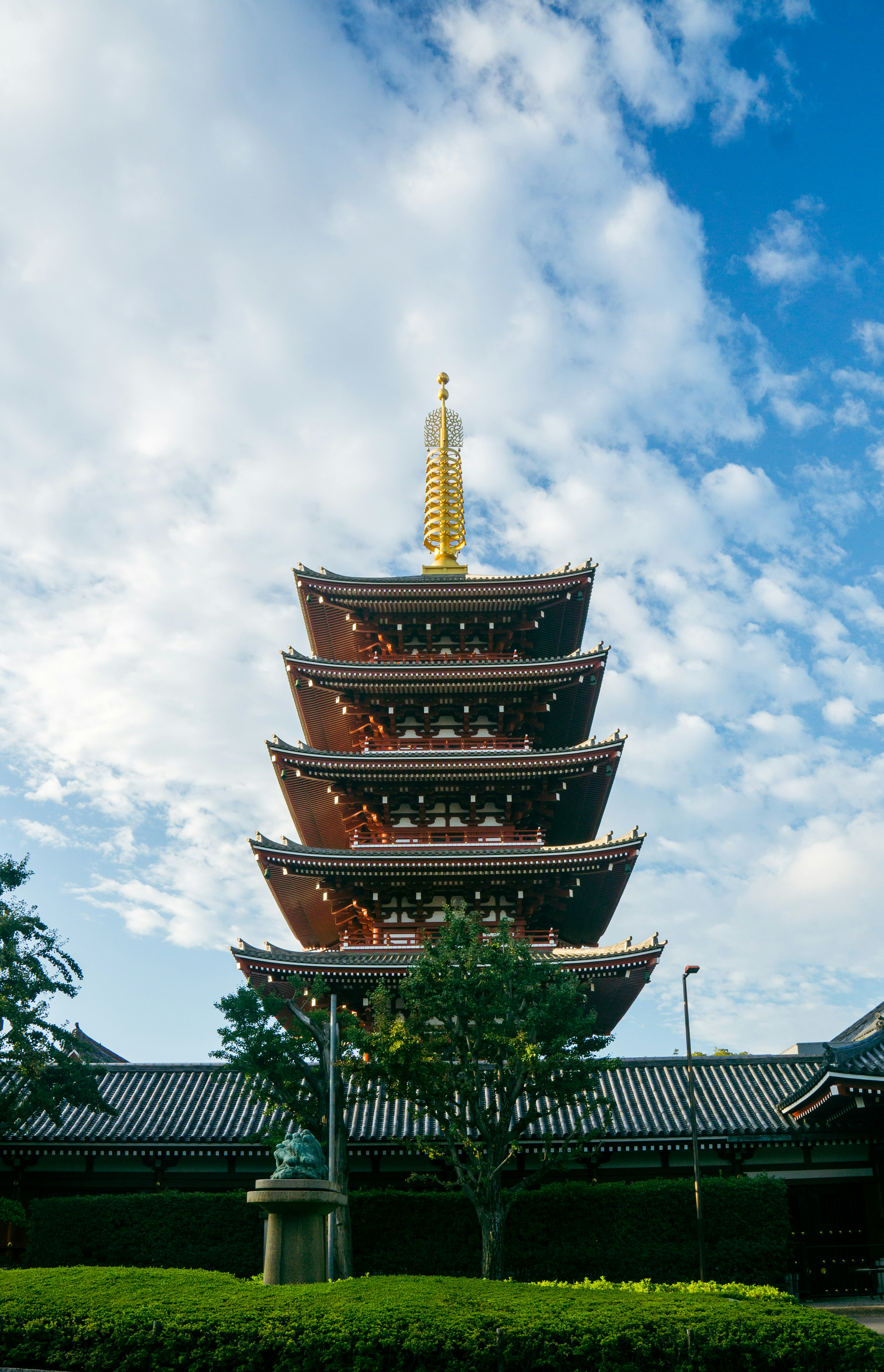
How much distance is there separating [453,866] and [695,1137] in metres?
9.95

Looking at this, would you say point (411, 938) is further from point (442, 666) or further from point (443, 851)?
point (442, 666)

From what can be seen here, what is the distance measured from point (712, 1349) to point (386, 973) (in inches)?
565

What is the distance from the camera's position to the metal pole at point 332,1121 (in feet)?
55.9

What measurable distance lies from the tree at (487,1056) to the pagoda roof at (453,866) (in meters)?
7.73

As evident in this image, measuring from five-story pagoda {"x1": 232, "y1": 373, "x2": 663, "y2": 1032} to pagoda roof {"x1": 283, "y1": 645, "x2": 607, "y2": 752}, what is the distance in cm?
6

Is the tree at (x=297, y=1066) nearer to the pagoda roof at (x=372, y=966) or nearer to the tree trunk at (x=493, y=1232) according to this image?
the tree trunk at (x=493, y=1232)

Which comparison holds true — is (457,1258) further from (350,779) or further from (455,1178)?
(350,779)

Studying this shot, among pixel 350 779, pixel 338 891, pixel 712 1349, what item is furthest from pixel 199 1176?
pixel 712 1349

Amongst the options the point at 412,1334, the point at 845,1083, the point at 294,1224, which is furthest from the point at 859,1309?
the point at 294,1224

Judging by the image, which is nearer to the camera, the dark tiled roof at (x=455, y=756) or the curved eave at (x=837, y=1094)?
the curved eave at (x=837, y=1094)

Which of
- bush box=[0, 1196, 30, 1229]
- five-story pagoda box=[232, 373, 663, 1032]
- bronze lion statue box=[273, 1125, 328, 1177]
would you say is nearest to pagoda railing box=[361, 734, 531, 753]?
five-story pagoda box=[232, 373, 663, 1032]

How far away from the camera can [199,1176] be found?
914 inches

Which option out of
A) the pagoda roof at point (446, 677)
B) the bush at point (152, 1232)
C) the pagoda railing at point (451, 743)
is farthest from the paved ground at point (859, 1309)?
the pagoda roof at point (446, 677)

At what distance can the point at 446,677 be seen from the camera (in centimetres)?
3253
